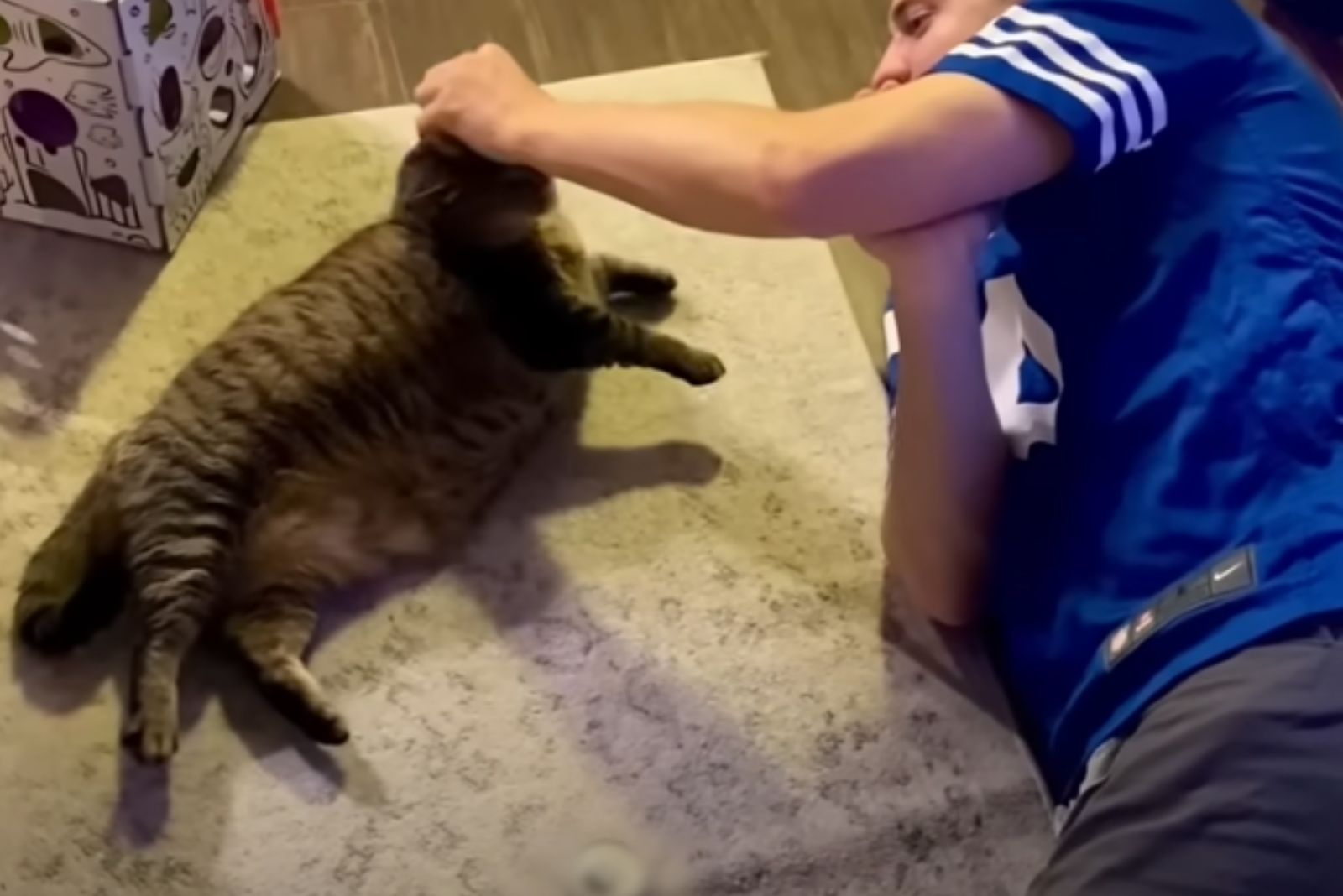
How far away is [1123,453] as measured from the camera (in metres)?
1.19

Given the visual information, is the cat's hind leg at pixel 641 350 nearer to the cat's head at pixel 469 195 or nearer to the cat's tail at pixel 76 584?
the cat's head at pixel 469 195

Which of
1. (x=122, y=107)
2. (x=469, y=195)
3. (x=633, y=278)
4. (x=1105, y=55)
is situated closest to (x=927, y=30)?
(x=1105, y=55)

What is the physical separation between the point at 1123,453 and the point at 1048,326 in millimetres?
128

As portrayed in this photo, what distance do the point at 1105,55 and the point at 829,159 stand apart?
0.64ft

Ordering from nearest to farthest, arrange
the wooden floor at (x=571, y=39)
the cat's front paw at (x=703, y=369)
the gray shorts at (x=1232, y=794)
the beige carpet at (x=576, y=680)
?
1. the gray shorts at (x=1232, y=794)
2. the beige carpet at (x=576, y=680)
3. the cat's front paw at (x=703, y=369)
4. the wooden floor at (x=571, y=39)

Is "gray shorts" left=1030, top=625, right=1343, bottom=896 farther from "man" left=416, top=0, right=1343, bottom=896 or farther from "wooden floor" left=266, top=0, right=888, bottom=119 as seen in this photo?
"wooden floor" left=266, top=0, right=888, bottom=119

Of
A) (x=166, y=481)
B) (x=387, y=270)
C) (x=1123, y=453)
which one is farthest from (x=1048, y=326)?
(x=166, y=481)

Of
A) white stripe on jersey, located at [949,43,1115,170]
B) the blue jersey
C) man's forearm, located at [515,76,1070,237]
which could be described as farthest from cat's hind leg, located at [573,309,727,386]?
white stripe on jersey, located at [949,43,1115,170]

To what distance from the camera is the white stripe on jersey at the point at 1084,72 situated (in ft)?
3.52

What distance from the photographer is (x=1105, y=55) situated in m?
1.09

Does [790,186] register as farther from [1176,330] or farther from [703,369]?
[703,369]

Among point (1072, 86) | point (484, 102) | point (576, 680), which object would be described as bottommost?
point (576, 680)

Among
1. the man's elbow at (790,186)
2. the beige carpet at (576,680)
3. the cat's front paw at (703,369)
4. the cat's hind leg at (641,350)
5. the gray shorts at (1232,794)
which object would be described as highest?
the man's elbow at (790,186)

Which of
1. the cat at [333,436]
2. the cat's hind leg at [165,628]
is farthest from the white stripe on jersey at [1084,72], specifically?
the cat's hind leg at [165,628]
